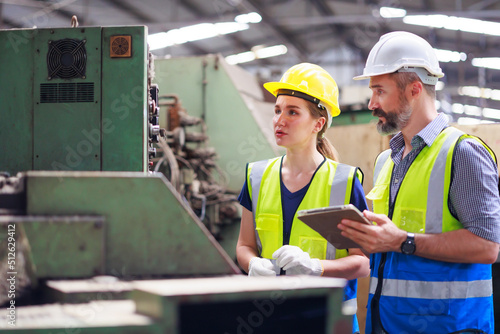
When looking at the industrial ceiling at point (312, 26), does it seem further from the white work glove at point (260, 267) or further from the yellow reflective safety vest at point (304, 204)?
the white work glove at point (260, 267)

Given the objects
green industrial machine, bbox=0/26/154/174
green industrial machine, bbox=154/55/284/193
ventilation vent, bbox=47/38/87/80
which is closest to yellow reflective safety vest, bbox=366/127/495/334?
green industrial machine, bbox=0/26/154/174

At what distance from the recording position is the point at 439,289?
146cm

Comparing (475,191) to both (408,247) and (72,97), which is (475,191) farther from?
(72,97)

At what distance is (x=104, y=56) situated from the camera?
178 cm

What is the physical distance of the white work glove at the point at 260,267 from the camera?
158 centimetres

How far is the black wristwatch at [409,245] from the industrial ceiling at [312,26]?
445 centimetres

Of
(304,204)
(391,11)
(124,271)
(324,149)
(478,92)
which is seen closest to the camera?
(124,271)

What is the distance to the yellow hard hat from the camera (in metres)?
1.83

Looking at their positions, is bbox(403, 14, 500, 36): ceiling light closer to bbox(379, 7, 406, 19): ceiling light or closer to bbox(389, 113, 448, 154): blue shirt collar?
bbox(379, 7, 406, 19): ceiling light

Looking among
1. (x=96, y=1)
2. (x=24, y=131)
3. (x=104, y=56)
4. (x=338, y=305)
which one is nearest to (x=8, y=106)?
(x=24, y=131)

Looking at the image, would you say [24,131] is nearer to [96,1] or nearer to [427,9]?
[96,1]

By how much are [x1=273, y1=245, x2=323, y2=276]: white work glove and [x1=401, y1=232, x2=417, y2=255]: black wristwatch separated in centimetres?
24

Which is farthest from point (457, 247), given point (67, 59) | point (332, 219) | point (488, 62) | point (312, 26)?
point (312, 26)

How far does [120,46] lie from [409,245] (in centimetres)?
109
